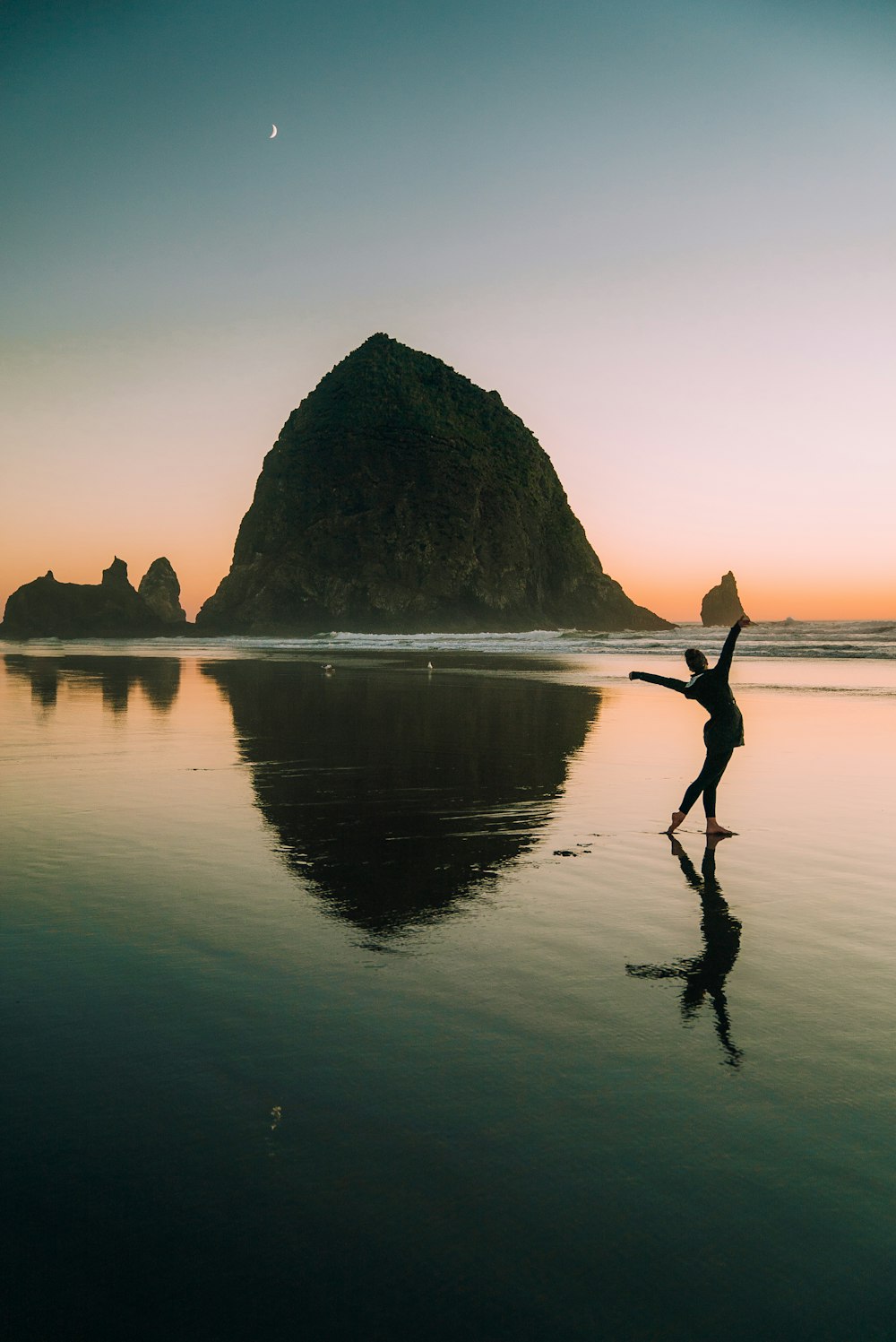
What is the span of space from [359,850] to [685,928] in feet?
9.73

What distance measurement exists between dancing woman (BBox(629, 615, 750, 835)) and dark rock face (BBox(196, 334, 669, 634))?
11599 cm

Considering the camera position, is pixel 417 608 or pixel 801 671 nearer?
pixel 801 671

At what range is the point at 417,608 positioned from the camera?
128 meters

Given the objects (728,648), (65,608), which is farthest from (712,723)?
(65,608)

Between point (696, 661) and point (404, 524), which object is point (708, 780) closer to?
point (696, 661)

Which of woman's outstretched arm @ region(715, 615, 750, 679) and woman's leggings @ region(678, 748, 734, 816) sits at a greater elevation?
woman's outstretched arm @ region(715, 615, 750, 679)

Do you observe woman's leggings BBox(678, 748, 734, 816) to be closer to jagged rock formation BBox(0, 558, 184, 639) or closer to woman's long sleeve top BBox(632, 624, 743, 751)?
woman's long sleeve top BBox(632, 624, 743, 751)

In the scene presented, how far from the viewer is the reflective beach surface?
95.7 inches

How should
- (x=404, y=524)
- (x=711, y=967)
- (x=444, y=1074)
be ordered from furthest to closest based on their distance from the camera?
(x=404, y=524) < (x=711, y=967) < (x=444, y=1074)

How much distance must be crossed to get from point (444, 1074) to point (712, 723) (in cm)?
590

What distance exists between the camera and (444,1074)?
354 cm

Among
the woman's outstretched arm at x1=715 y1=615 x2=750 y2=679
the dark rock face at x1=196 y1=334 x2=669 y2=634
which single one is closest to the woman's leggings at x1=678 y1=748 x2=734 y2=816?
the woman's outstretched arm at x1=715 y1=615 x2=750 y2=679

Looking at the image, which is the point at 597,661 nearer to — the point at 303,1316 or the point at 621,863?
the point at 621,863

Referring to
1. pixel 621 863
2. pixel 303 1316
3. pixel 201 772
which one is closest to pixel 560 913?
pixel 621 863
